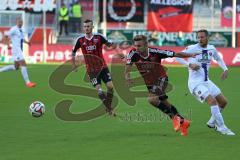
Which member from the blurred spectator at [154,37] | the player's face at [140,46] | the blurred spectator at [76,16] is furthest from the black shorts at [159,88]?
the blurred spectator at [76,16]

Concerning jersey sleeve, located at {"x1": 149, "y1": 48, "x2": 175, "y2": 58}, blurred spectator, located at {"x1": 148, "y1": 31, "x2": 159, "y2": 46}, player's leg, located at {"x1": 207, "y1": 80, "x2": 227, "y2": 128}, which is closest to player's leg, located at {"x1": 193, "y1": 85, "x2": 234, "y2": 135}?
player's leg, located at {"x1": 207, "y1": 80, "x2": 227, "y2": 128}

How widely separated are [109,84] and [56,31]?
28287 mm

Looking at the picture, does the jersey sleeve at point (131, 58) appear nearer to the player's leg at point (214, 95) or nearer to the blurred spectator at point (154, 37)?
the player's leg at point (214, 95)

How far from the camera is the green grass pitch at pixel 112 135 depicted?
409 inches

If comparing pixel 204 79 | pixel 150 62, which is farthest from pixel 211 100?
pixel 150 62

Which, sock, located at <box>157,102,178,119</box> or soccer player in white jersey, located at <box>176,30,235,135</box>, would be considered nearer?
soccer player in white jersey, located at <box>176,30,235,135</box>

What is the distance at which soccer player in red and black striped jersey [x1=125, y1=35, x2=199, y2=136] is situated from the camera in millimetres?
12688

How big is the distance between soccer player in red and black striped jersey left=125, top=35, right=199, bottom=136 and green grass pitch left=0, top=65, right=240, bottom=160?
1.03 ft

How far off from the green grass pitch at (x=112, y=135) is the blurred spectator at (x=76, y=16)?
2535cm

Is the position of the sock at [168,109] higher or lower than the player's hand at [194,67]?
lower

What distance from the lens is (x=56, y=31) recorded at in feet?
146

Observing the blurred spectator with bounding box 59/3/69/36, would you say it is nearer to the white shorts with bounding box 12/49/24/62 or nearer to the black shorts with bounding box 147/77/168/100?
the white shorts with bounding box 12/49/24/62

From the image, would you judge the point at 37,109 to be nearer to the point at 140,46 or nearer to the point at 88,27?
the point at 88,27

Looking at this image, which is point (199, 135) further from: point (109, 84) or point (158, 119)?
point (109, 84)
